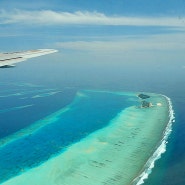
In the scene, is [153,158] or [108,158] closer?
[153,158]

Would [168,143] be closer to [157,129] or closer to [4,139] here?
[157,129]

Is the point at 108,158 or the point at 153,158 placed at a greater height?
the point at 153,158

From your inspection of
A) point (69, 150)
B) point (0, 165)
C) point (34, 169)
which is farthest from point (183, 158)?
point (0, 165)

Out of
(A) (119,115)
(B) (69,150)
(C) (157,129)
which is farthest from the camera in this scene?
(A) (119,115)

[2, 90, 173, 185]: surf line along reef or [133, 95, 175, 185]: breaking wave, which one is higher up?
[133, 95, 175, 185]: breaking wave

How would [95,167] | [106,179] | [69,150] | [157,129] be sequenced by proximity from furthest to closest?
[157,129], [69,150], [95,167], [106,179]

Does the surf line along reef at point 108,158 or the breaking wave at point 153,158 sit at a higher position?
the breaking wave at point 153,158

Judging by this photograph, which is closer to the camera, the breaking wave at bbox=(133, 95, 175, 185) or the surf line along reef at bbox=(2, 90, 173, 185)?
the breaking wave at bbox=(133, 95, 175, 185)

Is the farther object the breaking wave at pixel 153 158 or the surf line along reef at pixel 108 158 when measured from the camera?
the surf line along reef at pixel 108 158
